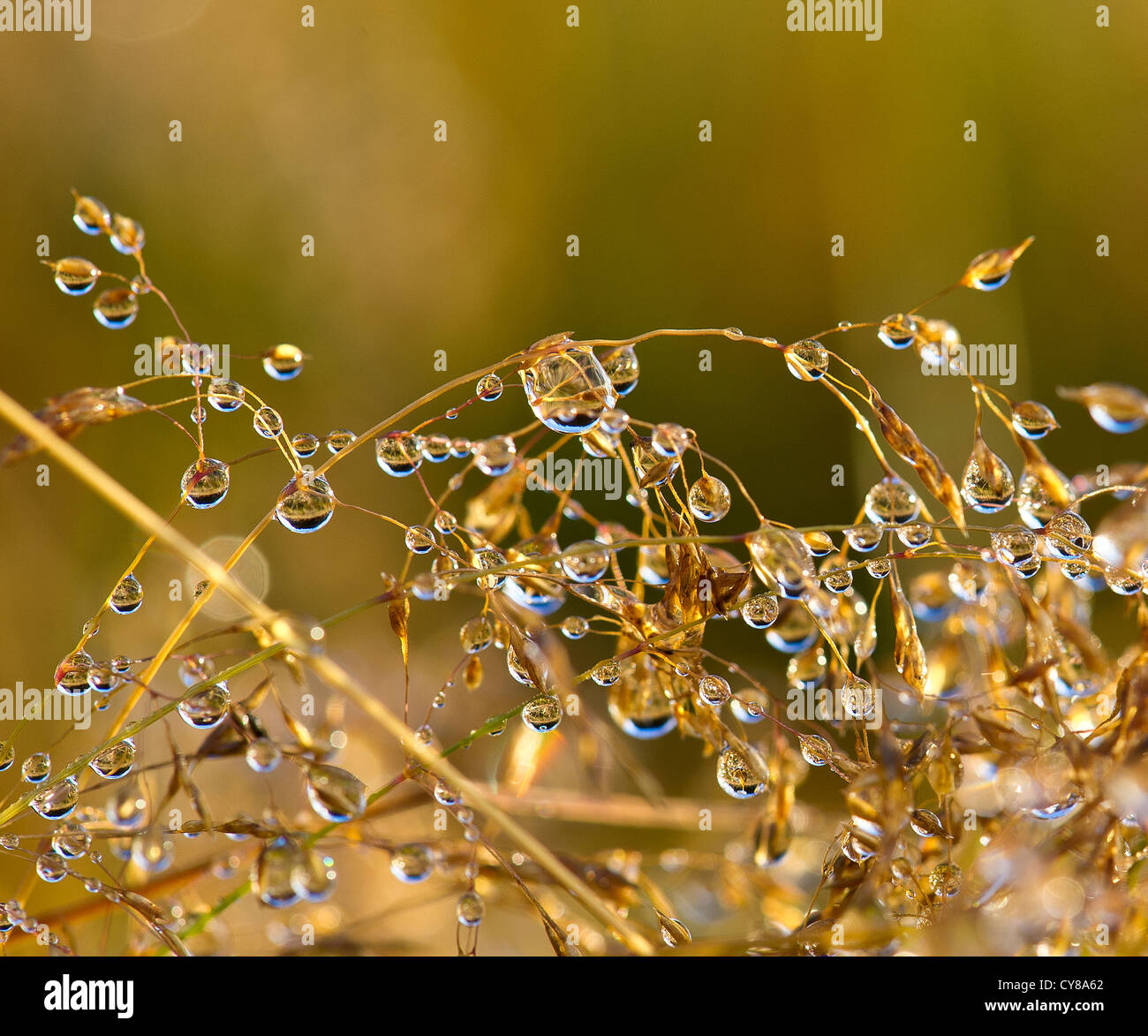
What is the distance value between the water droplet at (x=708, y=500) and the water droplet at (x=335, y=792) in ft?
0.67

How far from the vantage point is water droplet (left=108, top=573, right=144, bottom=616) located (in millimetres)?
469

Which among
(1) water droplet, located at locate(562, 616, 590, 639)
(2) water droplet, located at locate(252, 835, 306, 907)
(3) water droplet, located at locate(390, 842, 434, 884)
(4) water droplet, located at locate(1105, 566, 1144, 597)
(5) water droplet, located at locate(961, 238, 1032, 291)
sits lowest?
(3) water droplet, located at locate(390, 842, 434, 884)

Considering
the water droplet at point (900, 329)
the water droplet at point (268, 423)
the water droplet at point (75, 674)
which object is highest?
the water droplet at point (900, 329)

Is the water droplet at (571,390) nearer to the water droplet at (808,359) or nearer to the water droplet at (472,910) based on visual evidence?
the water droplet at (808,359)

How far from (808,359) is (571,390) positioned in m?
0.12

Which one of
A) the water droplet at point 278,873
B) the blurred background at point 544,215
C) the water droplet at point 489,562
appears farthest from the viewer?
the blurred background at point 544,215

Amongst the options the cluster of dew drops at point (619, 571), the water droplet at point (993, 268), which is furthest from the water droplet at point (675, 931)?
the water droplet at point (993, 268)

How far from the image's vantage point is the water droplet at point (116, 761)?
0.43 metres

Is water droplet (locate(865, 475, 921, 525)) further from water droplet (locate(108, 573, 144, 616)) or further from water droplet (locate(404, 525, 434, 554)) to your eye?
water droplet (locate(108, 573, 144, 616))

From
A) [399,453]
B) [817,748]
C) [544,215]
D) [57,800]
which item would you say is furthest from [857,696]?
[544,215]

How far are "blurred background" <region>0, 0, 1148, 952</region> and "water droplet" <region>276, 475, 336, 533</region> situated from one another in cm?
87

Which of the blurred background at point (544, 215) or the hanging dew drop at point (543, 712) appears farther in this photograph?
the blurred background at point (544, 215)

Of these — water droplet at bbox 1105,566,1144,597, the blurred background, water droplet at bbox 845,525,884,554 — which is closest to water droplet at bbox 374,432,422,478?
water droplet at bbox 845,525,884,554

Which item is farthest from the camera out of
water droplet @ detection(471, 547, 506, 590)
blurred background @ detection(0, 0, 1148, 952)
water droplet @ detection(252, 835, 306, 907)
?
blurred background @ detection(0, 0, 1148, 952)
